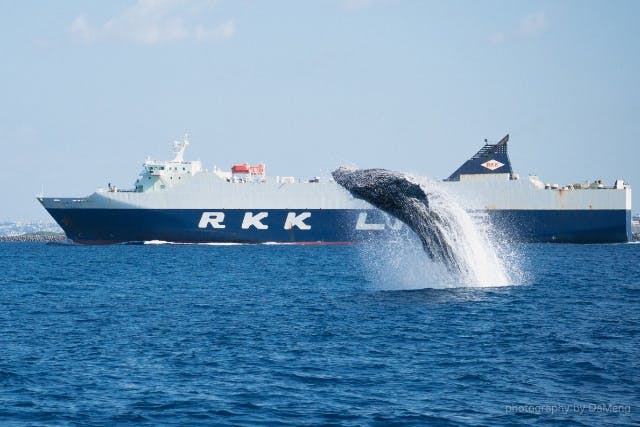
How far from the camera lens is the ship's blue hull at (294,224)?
77875 mm

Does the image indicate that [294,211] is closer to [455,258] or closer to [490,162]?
[490,162]

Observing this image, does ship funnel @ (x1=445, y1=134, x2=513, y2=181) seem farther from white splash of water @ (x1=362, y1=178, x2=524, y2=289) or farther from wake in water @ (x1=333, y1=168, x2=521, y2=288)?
wake in water @ (x1=333, y1=168, x2=521, y2=288)

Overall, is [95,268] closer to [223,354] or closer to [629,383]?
[223,354]

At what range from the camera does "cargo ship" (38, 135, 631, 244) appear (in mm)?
77688

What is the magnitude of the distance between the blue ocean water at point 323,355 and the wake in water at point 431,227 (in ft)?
3.36

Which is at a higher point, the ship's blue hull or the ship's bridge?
the ship's bridge

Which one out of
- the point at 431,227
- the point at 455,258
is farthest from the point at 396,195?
the point at 455,258

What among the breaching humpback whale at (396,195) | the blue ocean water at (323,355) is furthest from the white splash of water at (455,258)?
the blue ocean water at (323,355)

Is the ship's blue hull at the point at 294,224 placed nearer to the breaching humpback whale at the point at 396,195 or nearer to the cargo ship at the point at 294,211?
the cargo ship at the point at 294,211

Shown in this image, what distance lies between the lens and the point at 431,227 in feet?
95.6

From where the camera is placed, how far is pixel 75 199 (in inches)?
3091

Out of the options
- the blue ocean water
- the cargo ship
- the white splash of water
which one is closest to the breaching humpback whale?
the white splash of water

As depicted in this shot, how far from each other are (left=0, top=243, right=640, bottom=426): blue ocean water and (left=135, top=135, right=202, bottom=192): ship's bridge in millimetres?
42877

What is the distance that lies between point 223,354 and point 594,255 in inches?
1945
